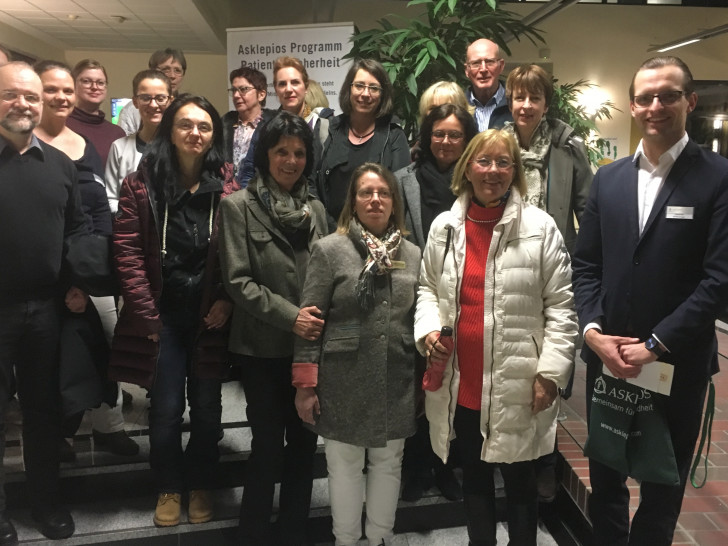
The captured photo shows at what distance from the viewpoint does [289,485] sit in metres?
2.22

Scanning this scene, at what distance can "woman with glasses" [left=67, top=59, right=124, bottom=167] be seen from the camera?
3.09m

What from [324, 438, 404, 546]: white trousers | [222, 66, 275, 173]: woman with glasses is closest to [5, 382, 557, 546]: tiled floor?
[324, 438, 404, 546]: white trousers

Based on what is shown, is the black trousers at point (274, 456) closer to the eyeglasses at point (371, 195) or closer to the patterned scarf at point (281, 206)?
the patterned scarf at point (281, 206)

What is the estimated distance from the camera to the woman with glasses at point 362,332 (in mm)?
1975

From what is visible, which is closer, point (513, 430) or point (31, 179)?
point (513, 430)

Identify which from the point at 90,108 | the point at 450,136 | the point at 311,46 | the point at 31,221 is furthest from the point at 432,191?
the point at 311,46

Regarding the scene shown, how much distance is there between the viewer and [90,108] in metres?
3.14

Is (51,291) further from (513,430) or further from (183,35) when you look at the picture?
(183,35)

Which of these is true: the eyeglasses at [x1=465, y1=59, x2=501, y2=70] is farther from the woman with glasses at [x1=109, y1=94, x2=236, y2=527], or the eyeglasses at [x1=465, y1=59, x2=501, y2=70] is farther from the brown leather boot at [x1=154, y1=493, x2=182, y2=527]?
the brown leather boot at [x1=154, y1=493, x2=182, y2=527]

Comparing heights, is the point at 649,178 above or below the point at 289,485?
above

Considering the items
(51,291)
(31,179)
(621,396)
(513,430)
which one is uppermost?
(31,179)

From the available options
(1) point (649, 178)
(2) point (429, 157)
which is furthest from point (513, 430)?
→ (2) point (429, 157)

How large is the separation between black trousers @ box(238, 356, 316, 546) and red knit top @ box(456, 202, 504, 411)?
2.20 feet

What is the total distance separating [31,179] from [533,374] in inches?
75.9
